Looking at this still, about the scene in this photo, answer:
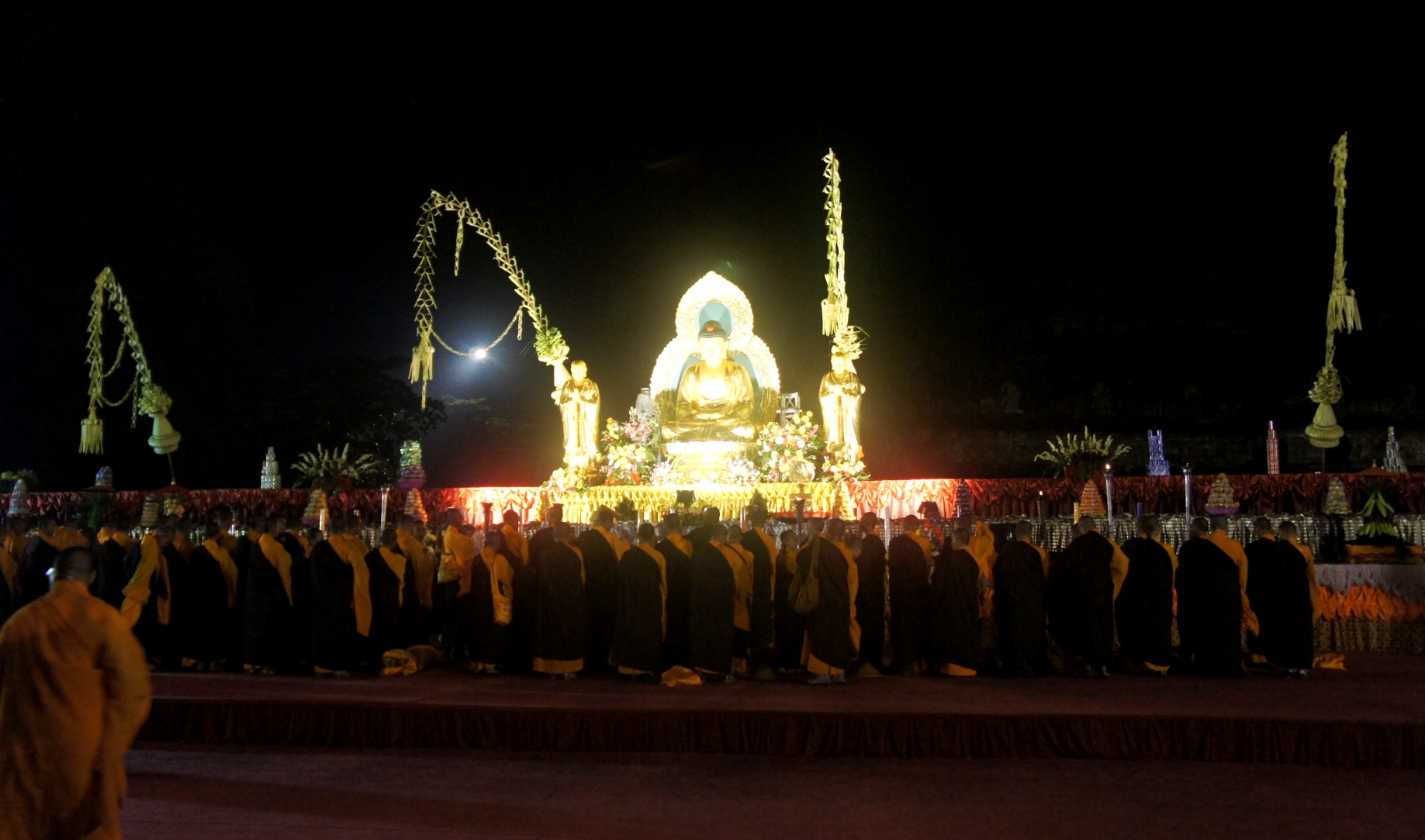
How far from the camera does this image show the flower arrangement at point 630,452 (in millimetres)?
14336

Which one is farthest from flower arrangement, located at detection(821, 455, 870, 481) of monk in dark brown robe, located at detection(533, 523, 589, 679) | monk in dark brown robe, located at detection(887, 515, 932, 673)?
monk in dark brown robe, located at detection(533, 523, 589, 679)

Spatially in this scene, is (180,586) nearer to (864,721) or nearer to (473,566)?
(473,566)

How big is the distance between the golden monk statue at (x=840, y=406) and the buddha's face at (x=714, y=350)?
1789 millimetres

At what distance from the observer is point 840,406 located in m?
14.5

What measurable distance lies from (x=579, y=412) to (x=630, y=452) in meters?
1.14

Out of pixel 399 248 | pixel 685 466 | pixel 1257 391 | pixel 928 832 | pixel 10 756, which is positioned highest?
pixel 399 248

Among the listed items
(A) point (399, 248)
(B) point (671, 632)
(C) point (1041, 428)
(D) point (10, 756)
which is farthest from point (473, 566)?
(C) point (1041, 428)

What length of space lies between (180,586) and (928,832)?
7276 millimetres

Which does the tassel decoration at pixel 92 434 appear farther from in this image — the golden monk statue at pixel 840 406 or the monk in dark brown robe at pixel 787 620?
the monk in dark brown robe at pixel 787 620

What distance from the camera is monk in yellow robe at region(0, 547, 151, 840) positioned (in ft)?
13.6

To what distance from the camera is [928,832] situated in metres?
5.13

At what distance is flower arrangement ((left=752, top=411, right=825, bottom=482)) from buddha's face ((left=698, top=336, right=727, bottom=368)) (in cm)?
144

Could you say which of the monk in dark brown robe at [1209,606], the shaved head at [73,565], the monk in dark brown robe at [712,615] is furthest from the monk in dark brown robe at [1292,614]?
the shaved head at [73,565]

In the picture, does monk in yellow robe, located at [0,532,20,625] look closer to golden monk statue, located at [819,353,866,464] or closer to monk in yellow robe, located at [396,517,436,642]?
monk in yellow robe, located at [396,517,436,642]
